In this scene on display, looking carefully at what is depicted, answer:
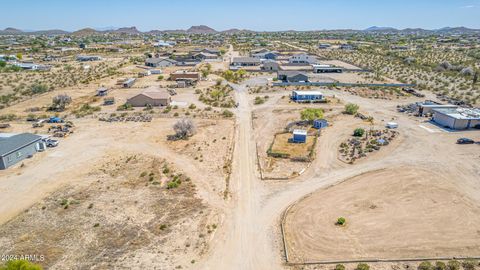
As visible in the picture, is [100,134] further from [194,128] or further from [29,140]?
[194,128]

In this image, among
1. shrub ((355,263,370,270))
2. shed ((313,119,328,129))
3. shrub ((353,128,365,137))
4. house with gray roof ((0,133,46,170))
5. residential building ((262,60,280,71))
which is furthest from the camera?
residential building ((262,60,280,71))

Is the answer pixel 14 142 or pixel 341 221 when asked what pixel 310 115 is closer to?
pixel 341 221

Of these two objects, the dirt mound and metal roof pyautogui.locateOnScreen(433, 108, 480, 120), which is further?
metal roof pyautogui.locateOnScreen(433, 108, 480, 120)

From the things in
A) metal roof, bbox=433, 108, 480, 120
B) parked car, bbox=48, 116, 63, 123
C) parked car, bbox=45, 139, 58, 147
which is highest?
metal roof, bbox=433, 108, 480, 120

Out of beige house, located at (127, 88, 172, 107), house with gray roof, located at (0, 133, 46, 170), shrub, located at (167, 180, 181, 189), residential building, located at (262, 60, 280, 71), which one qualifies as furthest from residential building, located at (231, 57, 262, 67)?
shrub, located at (167, 180, 181, 189)

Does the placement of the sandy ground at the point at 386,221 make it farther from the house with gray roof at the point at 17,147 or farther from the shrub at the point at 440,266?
the house with gray roof at the point at 17,147

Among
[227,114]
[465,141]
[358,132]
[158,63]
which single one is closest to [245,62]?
[158,63]

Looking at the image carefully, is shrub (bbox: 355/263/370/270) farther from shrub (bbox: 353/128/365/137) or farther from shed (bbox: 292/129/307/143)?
shrub (bbox: 353/128/365/137)

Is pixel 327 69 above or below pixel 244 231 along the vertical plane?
above

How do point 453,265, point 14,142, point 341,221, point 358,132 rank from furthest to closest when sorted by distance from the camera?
1. point 358,132
2. point 14,142
3. point 341,221
4. point 453,265

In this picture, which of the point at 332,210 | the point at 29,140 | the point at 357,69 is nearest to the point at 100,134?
the point at 29,140
